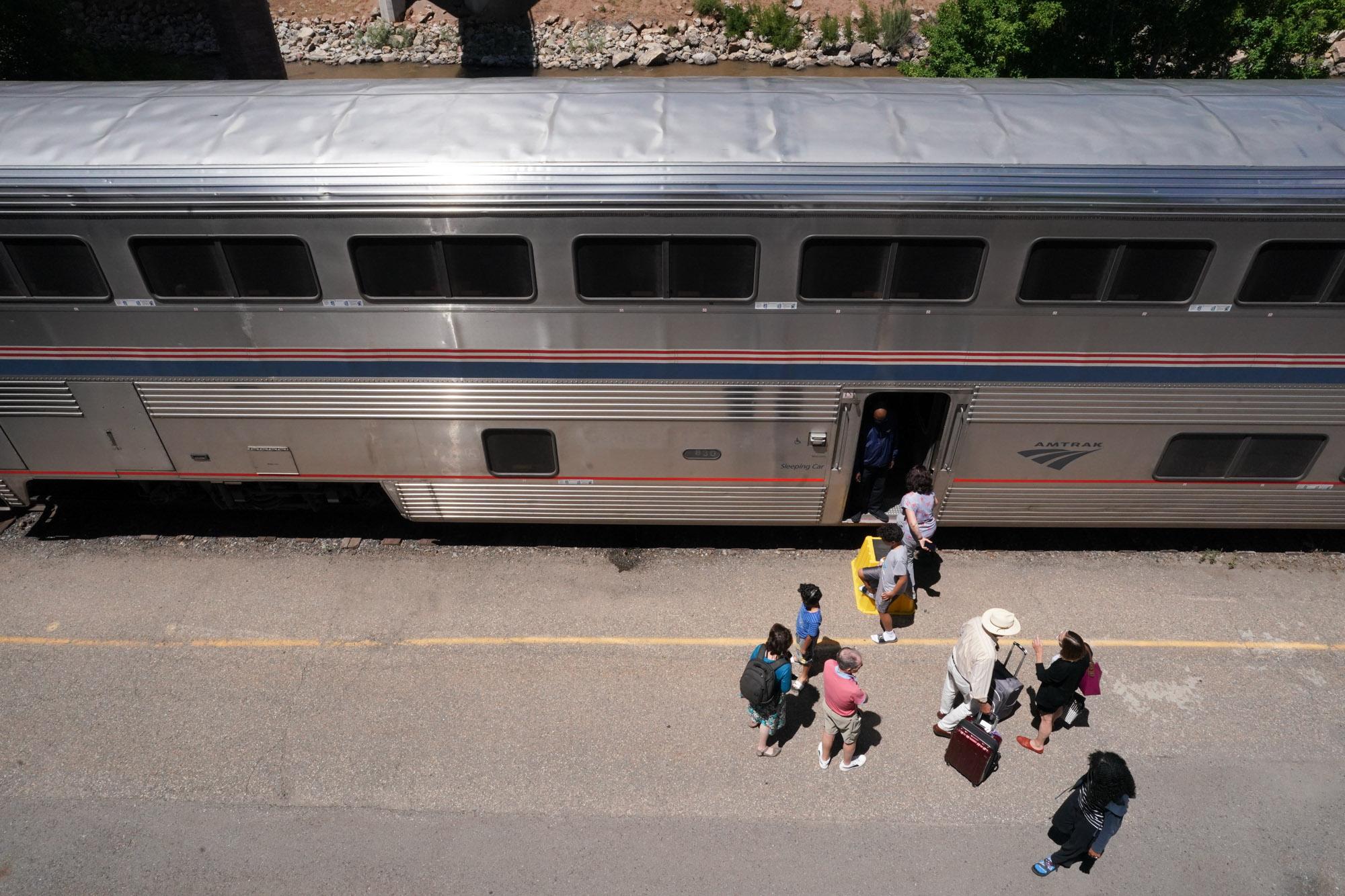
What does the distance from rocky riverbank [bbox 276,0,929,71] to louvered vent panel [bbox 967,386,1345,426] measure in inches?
1132

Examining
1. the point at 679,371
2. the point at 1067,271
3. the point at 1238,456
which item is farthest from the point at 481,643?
the point at 1238,456

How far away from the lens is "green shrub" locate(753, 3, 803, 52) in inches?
1241

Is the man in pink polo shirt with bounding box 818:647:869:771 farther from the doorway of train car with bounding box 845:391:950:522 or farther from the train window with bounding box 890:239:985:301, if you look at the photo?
the train window with bounding box 890:239:985:301

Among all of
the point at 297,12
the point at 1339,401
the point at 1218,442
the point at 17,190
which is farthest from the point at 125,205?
the point at 297,12

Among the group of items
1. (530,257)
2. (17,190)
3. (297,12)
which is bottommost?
(297,12)

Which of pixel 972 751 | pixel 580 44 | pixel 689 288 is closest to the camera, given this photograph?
pixel 972 751

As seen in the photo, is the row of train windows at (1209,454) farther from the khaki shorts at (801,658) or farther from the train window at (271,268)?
the khaki shorts at (801,658)

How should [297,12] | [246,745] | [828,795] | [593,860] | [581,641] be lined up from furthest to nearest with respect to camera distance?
[297,12] < [581,641] < [246,745] < [828,795] < [593,860]

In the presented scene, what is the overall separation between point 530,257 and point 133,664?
5785mm

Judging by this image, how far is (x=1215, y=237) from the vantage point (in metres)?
6.31

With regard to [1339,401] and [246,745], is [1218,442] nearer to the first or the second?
[1339,401]

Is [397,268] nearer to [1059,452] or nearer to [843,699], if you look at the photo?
[843,699]

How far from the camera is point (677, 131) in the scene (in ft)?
21.5

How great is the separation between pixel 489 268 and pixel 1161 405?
261 inches
